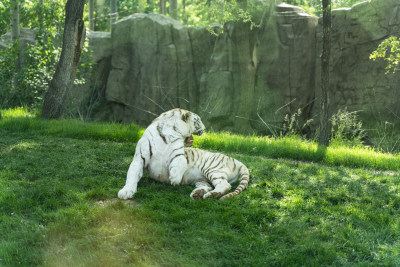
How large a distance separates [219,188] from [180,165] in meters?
0.56

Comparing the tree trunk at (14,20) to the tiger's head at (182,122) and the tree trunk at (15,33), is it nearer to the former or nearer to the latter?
the tree trunk at (15,33)

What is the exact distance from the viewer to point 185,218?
470 centimetres

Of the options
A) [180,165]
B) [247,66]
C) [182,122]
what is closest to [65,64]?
[247,66]

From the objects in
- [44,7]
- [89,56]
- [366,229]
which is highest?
[44,7]

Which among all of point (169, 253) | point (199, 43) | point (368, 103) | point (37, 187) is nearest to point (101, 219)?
point (169, 253)

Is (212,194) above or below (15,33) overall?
below

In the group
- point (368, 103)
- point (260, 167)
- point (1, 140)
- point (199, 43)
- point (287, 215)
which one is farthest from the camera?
point (199, 43)

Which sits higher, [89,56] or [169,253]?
[89,56]

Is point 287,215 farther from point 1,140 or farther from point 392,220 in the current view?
point 1,140

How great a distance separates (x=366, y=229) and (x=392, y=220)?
403 mm

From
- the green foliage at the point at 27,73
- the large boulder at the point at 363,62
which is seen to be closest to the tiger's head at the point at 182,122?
the large boulder at the point at 363,62

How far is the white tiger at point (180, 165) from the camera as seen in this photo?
18.1 ft

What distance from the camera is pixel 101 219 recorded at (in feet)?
14.9

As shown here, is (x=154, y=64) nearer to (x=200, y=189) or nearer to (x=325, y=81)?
(x=325, y=81)
